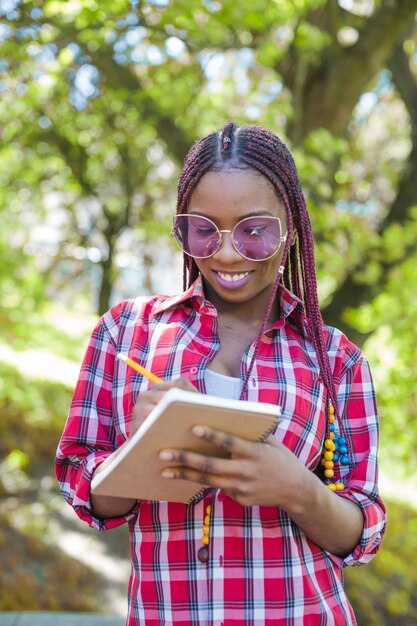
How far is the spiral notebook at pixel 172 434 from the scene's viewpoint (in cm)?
125

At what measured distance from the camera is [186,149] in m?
4.91

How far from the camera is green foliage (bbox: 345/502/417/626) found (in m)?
5.79

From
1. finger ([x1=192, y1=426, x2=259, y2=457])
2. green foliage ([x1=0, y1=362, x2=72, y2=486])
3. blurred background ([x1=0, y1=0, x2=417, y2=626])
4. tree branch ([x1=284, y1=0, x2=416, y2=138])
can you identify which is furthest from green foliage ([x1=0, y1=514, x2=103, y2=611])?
finger ([x1=192, y1=426, x2=259, y2=457])

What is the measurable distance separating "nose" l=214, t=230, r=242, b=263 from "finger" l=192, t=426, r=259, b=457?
472 millimetres

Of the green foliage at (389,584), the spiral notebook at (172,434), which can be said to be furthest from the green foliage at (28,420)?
the spiral notebook at (172,434)

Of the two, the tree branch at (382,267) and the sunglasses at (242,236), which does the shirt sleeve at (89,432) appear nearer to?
the sunglasses at (242,236)

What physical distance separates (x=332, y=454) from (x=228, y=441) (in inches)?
19.5

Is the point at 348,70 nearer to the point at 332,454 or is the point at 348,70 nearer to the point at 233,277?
the point at 233,277

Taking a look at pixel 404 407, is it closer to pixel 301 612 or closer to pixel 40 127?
pixel 301 612

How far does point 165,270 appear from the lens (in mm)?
10438

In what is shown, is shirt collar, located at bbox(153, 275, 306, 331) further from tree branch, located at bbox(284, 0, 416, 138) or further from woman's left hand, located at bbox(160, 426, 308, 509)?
tree branch, located at bbox(284, 0, 416, 138)

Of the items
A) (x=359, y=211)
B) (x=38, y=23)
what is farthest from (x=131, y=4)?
(x=359, y=211)

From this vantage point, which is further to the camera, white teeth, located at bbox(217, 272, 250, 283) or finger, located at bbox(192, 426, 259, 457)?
white teeth, located at bbox(217, 272, 250, 283)

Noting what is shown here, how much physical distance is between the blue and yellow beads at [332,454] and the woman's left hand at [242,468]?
31 centimetres
